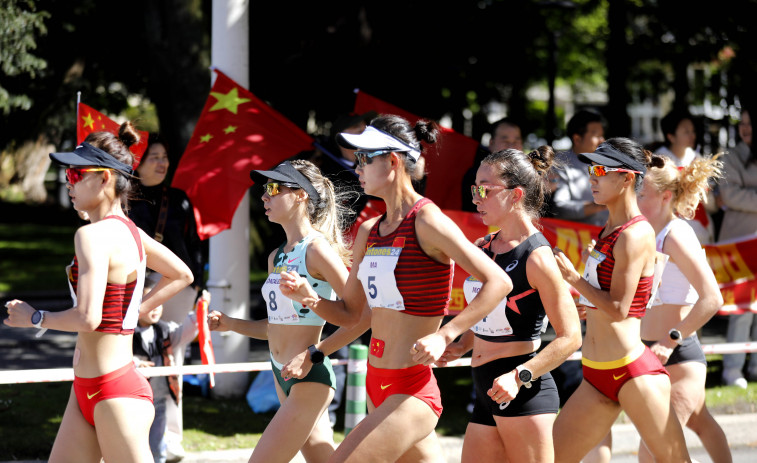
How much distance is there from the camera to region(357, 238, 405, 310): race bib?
417 centimetres

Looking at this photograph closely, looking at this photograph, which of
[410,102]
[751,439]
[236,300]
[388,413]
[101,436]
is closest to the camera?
[388,413]

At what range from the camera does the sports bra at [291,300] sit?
4.78 m

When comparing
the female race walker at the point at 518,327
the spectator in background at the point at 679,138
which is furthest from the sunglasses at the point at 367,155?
the spectator in background at the point at 679,138

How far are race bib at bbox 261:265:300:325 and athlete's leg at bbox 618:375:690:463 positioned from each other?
67.7 inches

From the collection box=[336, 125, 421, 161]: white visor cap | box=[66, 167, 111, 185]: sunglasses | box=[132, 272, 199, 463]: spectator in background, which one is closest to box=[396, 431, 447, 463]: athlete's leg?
box=[336, 125, 421, 161]: white visor cap

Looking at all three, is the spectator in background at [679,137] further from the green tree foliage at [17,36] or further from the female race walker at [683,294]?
the green tree foliage at [17,36]

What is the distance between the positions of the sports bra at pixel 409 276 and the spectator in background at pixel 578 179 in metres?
3.88

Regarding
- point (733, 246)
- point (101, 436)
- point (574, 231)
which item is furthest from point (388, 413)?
point (733, 246)

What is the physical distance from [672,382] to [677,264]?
690mm

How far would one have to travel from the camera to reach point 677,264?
5.41 metres

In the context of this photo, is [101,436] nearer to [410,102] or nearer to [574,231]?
[574,231]

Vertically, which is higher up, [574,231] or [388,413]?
[388,413]

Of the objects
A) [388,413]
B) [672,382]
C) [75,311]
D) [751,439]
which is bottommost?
[751,439]

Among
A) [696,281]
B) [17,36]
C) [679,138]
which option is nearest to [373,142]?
[696,281]
